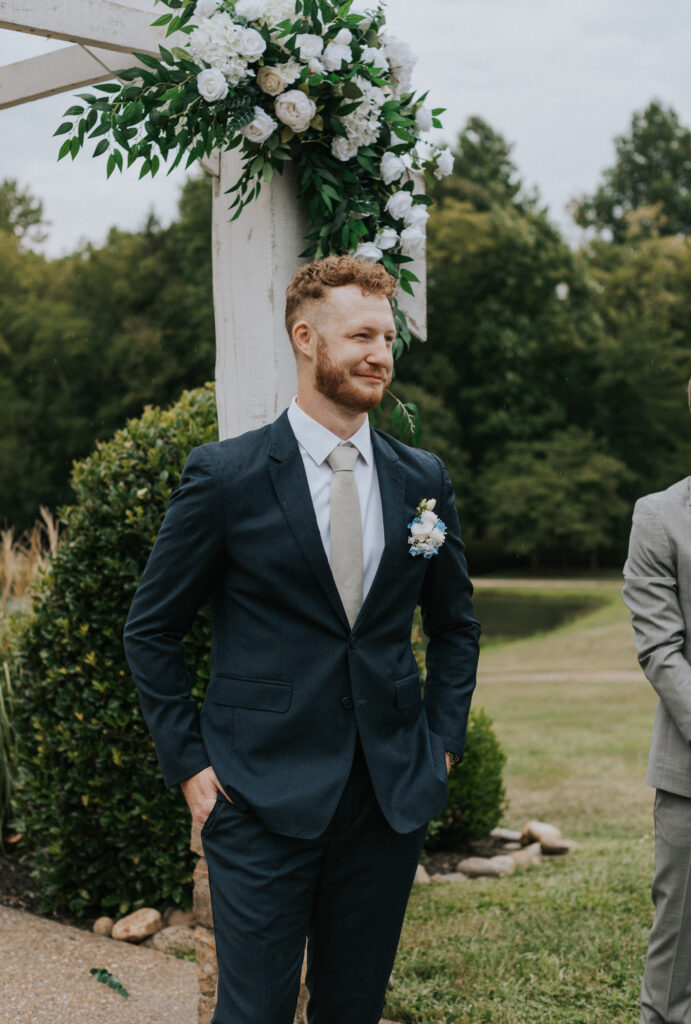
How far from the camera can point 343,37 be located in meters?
3.01

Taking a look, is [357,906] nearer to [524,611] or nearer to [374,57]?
[374,57]

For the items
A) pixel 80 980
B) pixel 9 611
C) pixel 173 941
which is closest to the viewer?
pixel 80 980

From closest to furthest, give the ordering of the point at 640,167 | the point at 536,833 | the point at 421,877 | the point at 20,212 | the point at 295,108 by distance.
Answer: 1. the point at 295,108
2. the point at 421,877
3. the point at 536,833
4. the point at 20,212
5. the point at 640,167

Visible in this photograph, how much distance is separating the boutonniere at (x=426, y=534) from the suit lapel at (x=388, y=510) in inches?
1.1

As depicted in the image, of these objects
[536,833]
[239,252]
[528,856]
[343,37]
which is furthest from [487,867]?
[343,37]

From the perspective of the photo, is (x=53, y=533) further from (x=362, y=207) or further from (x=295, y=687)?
(x=295, y=687)

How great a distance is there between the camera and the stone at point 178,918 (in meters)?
4.38

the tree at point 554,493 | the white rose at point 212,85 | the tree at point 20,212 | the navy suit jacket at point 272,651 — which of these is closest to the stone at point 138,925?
the navy suit jacket at point 272,651

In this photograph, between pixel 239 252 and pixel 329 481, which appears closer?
pixel 329 481

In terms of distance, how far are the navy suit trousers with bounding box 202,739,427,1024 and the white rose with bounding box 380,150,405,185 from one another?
6.06ft

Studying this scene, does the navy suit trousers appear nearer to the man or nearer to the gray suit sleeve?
the man

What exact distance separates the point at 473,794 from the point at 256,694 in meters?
3.71

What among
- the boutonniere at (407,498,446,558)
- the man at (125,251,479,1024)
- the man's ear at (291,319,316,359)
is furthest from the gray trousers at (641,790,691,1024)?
the man's ear at (291,319,316,359)

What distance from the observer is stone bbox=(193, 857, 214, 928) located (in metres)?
3.14
